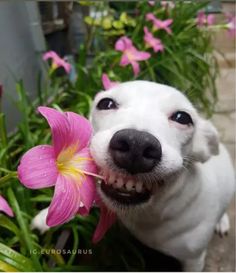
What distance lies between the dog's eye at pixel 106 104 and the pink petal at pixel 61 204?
14.2 inches

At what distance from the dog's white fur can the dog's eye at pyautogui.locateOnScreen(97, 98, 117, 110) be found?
0.04 feet

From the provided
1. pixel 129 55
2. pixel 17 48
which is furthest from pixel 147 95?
pixel 17 48

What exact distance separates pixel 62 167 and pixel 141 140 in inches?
5.5

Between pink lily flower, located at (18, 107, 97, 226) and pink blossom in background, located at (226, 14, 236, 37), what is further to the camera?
pink blossom in background, located at (226, 14, 236, 37)

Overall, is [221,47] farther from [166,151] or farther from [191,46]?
[166,151]

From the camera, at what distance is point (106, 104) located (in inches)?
34.5

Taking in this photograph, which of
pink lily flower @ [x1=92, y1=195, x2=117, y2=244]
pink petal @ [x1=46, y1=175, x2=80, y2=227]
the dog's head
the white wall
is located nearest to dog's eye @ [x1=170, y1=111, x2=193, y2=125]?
the dog's head

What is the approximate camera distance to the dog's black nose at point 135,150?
24.0 inches

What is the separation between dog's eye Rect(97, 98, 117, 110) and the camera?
0.86 metres

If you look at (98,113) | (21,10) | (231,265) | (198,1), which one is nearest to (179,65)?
(198,1)

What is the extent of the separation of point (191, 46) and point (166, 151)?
63.7 inches

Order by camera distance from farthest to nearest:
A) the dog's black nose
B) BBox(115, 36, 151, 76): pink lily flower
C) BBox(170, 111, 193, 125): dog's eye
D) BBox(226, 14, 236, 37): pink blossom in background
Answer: BBox(226, 14, 236, 37): pink blossom in background < BBox(115, 36, 151, 76): pink lily flower < BBox(170, 111, 193, 125): dog's eye < the dog's black nose

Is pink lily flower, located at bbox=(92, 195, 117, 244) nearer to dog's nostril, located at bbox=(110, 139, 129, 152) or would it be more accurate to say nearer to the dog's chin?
the dog's chin

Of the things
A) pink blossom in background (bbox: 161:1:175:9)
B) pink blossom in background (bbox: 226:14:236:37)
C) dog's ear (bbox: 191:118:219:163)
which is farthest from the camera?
pink blossom in background (bbox: 161:1:175:9)
